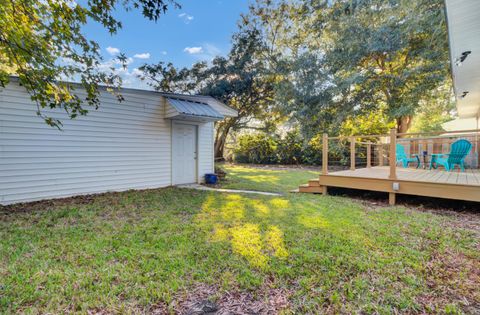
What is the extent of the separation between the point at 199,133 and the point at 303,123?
622 centimetres

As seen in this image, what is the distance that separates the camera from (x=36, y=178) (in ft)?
17.3

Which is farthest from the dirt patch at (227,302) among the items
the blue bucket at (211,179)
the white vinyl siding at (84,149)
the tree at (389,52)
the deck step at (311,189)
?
the tree at (389,52)

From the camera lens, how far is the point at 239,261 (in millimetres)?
2613

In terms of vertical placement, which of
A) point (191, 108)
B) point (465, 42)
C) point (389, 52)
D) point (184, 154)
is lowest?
point (184, 154)

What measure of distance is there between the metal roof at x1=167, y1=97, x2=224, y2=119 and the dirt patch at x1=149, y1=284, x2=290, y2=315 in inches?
210

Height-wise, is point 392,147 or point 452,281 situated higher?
point 392,147

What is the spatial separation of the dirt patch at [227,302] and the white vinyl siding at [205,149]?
247 inches

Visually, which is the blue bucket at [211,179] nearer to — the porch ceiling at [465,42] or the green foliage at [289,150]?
the porch ceiling at [465,42]

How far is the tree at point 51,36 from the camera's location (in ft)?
10.4

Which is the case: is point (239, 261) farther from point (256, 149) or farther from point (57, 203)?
point (256, 149)

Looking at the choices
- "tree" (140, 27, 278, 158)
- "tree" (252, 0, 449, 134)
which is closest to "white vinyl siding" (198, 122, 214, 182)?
"tree" (252, 0, 449, 134)

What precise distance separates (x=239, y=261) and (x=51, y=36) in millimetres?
4254

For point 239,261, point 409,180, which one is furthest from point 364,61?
point 239,261

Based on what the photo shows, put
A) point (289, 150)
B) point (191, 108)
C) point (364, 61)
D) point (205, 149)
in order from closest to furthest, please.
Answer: point (191, 108), point (205, 149), point (364, 61), point (289, 150)
